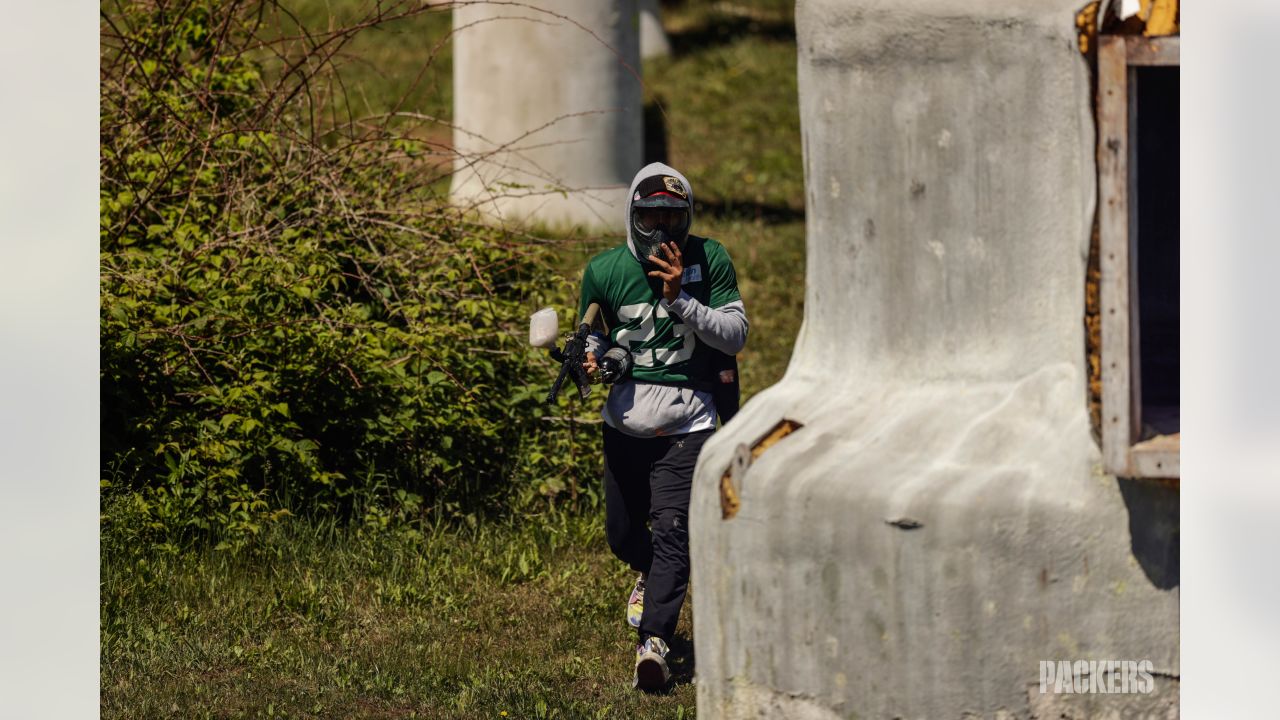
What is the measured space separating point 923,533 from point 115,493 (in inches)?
162

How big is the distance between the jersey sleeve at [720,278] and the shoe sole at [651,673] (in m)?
1.23

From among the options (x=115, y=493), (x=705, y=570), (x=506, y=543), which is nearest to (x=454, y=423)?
(x=506, y=543)

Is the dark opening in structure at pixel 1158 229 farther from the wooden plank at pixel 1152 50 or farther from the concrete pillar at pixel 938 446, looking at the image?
the wooden plank at pixel 1152 50

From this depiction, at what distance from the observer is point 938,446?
468 cm

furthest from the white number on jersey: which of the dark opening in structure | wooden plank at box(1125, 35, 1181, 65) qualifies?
wooden plank at box(1125, 35, 1181, 65)

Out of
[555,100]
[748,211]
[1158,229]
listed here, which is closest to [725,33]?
[748,211]

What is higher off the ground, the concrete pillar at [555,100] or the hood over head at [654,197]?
the concrete pillar at [555,100]

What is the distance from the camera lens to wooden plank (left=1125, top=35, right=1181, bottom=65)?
171 inches

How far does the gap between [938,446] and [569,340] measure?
5.25ft

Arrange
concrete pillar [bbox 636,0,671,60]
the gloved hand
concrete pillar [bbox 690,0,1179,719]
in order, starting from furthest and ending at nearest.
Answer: concrete pillar [bbox 636,0,671,60] → the gloved hand → concrete pillar [bbox 690,0,1179,719]

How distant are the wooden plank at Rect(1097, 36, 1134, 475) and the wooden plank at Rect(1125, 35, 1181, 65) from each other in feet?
0.07

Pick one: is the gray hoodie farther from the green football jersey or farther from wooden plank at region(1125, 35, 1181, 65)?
wooden plank at region(1125, 35, 1181, 65)

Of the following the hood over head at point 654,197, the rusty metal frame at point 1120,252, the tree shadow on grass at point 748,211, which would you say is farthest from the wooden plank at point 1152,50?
the tree shadow on grass at point 748,211

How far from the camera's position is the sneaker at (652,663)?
5715 millimetres
